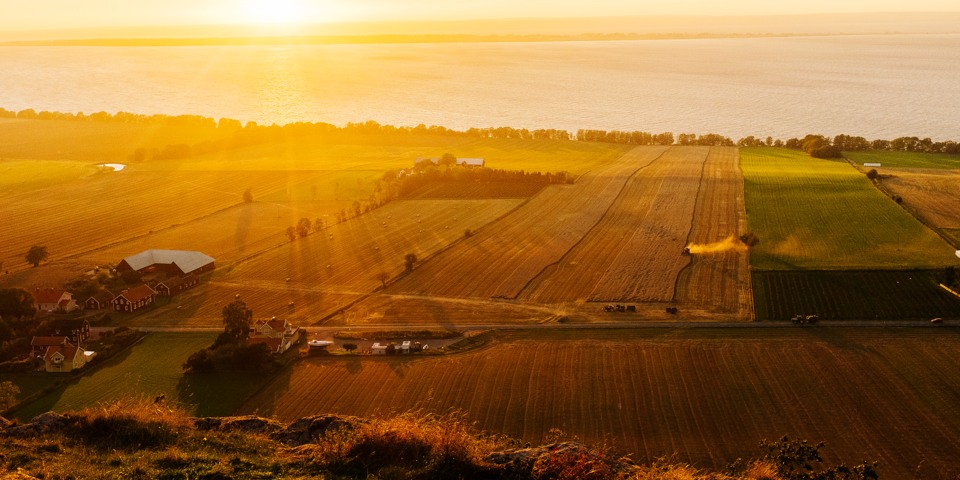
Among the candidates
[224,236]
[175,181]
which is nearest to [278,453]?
[224,236]

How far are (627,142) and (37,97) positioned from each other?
347 feet

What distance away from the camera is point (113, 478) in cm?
1164

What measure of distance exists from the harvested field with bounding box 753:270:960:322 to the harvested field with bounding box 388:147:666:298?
1135cm

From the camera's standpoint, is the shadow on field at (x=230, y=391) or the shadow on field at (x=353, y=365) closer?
the shadow on field at (x=230, y=391)

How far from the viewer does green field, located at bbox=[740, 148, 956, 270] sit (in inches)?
1596

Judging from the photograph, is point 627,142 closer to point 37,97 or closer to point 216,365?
point 216,365

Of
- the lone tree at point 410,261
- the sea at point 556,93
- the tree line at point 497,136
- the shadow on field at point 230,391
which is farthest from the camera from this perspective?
the sea at point 556,93

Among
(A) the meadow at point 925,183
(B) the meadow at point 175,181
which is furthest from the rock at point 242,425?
A: (A) the meadow at point 925,183

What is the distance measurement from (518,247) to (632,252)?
6.48 m

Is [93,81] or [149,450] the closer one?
[149,450]

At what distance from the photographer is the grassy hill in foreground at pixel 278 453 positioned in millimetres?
12203

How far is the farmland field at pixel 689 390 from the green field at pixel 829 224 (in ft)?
33.8

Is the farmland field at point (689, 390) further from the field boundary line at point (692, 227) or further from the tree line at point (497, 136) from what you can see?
the tree line at point (497, 136)

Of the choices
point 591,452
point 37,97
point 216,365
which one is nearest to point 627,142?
point 216,365
